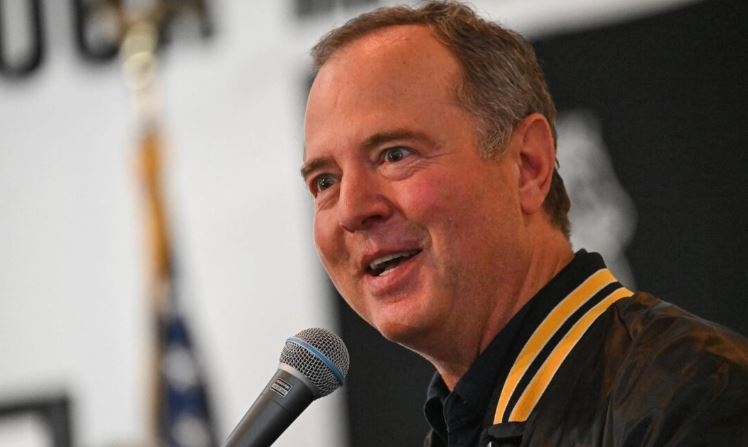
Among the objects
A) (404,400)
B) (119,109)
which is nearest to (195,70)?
(119,109)

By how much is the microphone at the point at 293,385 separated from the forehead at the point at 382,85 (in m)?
0.41

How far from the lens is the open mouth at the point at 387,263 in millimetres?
2186

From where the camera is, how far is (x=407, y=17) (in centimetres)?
243

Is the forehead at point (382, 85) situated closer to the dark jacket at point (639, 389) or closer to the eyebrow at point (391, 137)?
the eyebrow at point (391, 137)

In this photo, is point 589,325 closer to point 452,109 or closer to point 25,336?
point 452,109

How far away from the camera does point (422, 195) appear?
2.18 m

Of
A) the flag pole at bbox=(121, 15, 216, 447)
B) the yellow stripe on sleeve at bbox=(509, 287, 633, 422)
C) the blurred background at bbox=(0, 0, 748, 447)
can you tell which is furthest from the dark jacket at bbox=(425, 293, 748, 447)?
the flag pole at bbox=(121, 15, 216, 447)

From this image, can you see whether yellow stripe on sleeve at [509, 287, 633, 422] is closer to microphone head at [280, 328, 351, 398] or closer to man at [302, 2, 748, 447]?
man at [302, 2, 748, 447]

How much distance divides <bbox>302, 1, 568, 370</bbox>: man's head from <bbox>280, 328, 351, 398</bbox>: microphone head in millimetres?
167

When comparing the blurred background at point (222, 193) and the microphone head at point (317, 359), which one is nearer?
the microphone head at point (317, 359)

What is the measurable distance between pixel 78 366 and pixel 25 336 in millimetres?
296

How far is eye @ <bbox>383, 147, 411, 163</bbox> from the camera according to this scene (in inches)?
87.4

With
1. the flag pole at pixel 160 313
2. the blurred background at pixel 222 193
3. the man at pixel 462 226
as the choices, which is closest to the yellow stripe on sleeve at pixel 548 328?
the man at pixel 462 226

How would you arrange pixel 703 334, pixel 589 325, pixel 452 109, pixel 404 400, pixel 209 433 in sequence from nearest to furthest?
1. pixel 703 334
2. pixel 589 325
3. pixel 452 109
4. pixel 404 400
5. pixel 209 433
